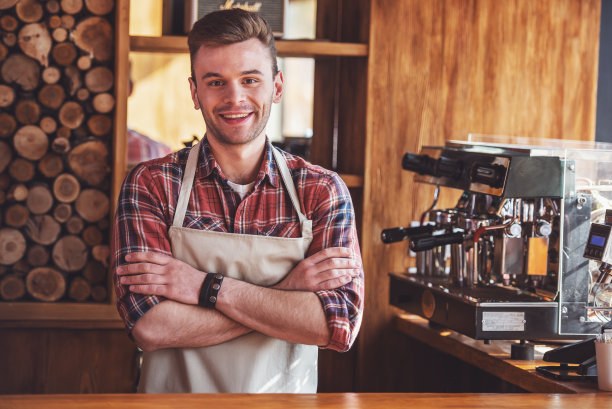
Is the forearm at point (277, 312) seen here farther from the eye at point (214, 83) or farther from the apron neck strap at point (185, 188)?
the eye at point (214, 83)

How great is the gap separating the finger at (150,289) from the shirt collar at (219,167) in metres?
0.33

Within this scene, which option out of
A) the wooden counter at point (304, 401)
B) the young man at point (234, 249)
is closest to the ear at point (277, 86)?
the young man at point (234, 249)

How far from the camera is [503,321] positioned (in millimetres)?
2477

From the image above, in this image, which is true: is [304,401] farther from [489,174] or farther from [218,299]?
[489,174]

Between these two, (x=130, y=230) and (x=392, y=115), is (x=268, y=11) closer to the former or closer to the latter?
(x=392, y=115)

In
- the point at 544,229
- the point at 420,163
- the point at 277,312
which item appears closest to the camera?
the point at 277,312

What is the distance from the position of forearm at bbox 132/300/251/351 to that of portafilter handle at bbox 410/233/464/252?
2.40 ft

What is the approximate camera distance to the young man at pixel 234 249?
6.72ft

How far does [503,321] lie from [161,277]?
1.05 m

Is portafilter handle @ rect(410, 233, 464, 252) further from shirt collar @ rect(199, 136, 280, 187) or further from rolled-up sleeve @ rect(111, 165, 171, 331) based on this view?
rolled-up sleeve @ rect(111, 165, 171, 331)

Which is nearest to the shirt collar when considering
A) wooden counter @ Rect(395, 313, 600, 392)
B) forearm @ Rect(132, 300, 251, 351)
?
forearm @ Rect(132, 300, 251, 351)

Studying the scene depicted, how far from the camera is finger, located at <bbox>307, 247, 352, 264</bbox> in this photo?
2.12 metres

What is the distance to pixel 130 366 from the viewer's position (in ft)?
10.7

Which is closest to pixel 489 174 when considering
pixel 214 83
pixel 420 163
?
pixel 420 163
